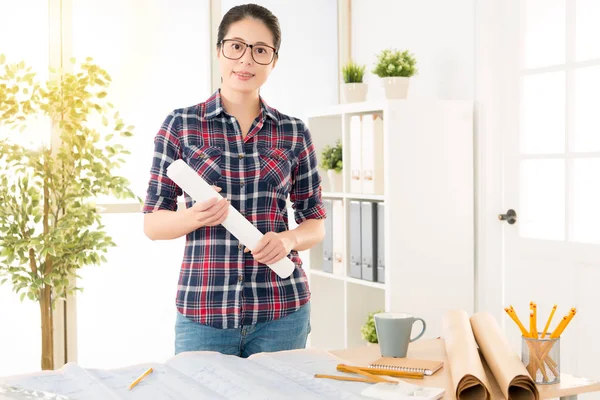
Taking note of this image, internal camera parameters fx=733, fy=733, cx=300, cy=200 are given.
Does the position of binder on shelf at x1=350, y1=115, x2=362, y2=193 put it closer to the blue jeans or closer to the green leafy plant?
the green leafy plant

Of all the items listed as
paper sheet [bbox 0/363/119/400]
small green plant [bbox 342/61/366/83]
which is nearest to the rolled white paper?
paper sheet [bbox 0/363/119/400]

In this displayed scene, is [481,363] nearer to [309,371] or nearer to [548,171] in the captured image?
[309,371]

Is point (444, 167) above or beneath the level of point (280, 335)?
above

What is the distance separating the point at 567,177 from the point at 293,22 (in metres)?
1.93

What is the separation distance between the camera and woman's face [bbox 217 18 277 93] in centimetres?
184

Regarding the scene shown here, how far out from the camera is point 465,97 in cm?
345

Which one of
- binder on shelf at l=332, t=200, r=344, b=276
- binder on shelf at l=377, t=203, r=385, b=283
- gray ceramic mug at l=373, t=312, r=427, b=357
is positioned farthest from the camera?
binder on shelf at l=332, t=200, r=344, b=276

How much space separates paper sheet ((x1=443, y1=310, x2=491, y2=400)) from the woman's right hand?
Answer: 1.99ft

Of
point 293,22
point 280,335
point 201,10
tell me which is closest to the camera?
point 280,335

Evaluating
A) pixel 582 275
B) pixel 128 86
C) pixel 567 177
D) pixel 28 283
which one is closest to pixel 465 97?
pixel 567 177

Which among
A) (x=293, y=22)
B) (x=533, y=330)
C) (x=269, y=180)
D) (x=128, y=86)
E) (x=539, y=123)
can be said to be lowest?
(x=533, y=330)

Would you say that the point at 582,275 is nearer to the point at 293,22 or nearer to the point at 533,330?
the point at 533,330

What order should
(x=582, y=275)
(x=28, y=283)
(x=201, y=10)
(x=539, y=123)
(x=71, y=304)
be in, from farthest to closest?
(x=201, y=10) → (x=71, y=304) → (x=28, y=283) → (x=539, y=123) → (x=582, y=275)

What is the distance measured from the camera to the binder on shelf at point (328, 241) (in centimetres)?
371
